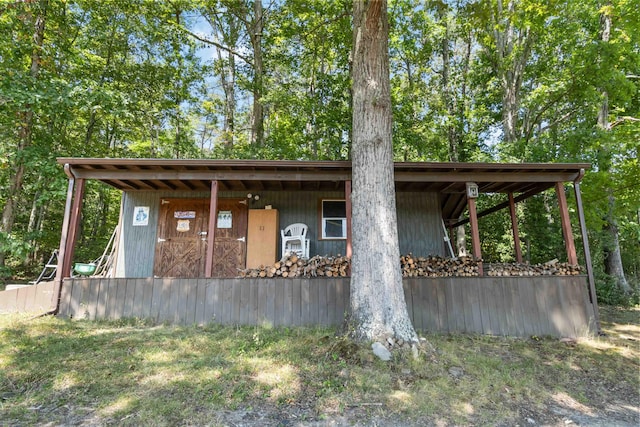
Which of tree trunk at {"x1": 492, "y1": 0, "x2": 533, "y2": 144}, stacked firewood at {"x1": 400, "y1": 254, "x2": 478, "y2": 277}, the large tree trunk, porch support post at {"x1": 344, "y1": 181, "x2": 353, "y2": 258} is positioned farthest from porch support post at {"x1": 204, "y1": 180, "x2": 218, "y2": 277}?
tree trunk at {"x1": 492, "y1": 0, "x2": 533, "y2": 144}

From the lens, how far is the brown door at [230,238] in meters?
7.09

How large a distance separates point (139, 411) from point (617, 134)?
1078 cm

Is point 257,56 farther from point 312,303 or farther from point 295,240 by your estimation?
point 312,303

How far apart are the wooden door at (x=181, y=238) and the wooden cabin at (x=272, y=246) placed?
0.07ft

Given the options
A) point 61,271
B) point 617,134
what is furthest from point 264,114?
point 617,134

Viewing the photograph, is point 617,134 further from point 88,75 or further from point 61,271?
point 88,75

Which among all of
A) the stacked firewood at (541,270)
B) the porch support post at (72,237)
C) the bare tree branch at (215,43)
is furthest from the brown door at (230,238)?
the bare tree branch at (215,43)

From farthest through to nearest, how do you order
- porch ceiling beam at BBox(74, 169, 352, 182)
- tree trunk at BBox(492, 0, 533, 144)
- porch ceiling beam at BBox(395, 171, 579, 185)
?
tree trunk at BBox(492, 0, 533, 144) < porch ceiling beam at BBox(395, 171, 579, 185) < porch ceiling beam at BBox(74, 169, 352, 182)

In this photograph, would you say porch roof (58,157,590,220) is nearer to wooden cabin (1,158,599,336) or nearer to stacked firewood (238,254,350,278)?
wooden cabin (1,158,599,336)

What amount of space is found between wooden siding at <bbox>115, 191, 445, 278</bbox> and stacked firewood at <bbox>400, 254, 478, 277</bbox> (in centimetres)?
145

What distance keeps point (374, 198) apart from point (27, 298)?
5794 mm

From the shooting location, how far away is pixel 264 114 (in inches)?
520

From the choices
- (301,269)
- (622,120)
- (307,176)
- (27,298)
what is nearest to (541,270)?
(301,269)

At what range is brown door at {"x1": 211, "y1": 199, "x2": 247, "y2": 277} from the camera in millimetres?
7094
